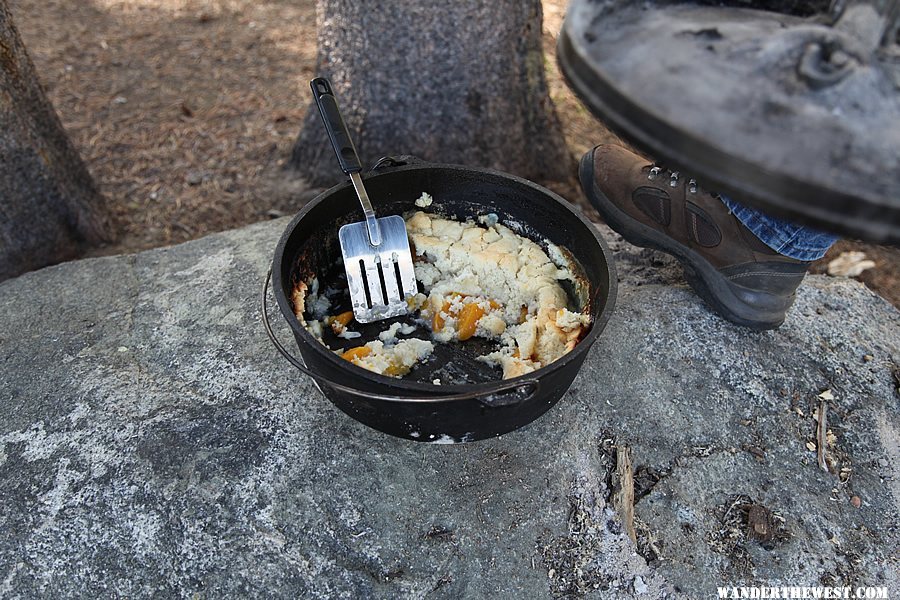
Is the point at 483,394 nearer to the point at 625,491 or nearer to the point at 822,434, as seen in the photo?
the point at 625,491

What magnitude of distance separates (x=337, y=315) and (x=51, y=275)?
4.15ft

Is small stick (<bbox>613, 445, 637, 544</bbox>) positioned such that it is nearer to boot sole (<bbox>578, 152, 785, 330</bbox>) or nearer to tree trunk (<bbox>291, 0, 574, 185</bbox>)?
boot sole (<bbox>578, 152, 785, 330</bbox>)

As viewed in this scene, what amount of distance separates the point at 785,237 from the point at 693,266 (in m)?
0.36

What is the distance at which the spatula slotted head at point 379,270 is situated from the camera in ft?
6.98

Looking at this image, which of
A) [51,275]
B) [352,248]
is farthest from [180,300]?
[352,248]

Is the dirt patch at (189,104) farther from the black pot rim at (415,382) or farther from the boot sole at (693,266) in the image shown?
the black pot rim at (415,382)

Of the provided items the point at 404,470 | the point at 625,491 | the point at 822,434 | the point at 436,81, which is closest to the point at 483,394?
the point at 404,470

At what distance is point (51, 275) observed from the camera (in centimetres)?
252

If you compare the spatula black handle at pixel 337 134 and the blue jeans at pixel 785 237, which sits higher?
the spatula black handle at pixel 337 134

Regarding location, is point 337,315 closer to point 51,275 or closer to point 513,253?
point 513,253

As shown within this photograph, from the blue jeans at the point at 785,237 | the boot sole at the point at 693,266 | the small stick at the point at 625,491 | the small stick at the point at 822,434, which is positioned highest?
the blue jeans at the point at 785,237

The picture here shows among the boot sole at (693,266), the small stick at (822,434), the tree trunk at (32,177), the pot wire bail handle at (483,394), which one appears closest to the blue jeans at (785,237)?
the boot sole at (693,266)

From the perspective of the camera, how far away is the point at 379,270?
85.4 inches

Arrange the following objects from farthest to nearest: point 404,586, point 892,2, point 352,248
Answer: point 352,248, point 404,586, point 892,2
